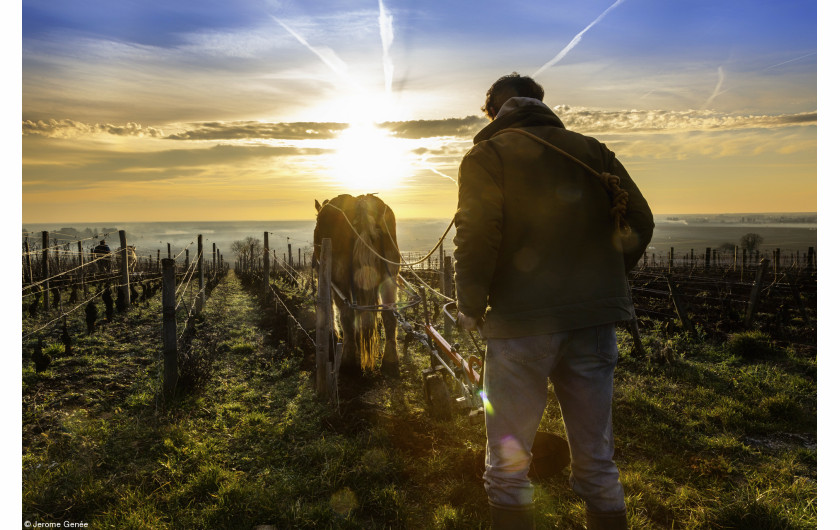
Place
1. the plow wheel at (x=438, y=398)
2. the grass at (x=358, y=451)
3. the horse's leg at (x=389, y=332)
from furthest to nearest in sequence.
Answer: the horse's leg at (x=389, y=332) < the plow wheel at (x=438, y=398) < the grass at (x=358, y=451)

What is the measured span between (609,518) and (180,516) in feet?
8.48

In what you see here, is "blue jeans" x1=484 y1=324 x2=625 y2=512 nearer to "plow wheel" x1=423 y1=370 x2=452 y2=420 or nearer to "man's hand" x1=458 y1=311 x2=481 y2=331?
"man's hand" x1=458 y1=311 x2=481 y2=331

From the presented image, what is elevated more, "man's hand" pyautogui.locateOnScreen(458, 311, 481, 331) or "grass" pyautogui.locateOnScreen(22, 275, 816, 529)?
"man's hand" pyautogui.locateOnScreen(458, 311, 481, 331)

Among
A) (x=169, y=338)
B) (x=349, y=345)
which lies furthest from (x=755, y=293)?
(x=169, y=338)

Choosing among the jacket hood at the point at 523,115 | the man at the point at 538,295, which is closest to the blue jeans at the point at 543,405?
the man at the point at 538,295

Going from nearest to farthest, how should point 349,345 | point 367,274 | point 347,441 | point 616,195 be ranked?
point 616,195
point 347,441
point 349,345
point 367,274

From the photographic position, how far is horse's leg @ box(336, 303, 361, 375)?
5734 mm

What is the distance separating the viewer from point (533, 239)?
186 cm

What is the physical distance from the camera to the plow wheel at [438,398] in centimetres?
424

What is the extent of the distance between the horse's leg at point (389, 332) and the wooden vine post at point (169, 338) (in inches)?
97.3

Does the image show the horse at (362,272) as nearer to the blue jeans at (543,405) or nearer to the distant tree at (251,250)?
the blue jeans at (543,405)

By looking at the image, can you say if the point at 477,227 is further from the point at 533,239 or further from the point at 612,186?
the point at 612,186

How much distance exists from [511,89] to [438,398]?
3022 mm

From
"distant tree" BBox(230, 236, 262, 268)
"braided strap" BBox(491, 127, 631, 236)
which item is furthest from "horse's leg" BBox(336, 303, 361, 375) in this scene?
"distant tree" BBox(230, 236, 262, 268)
